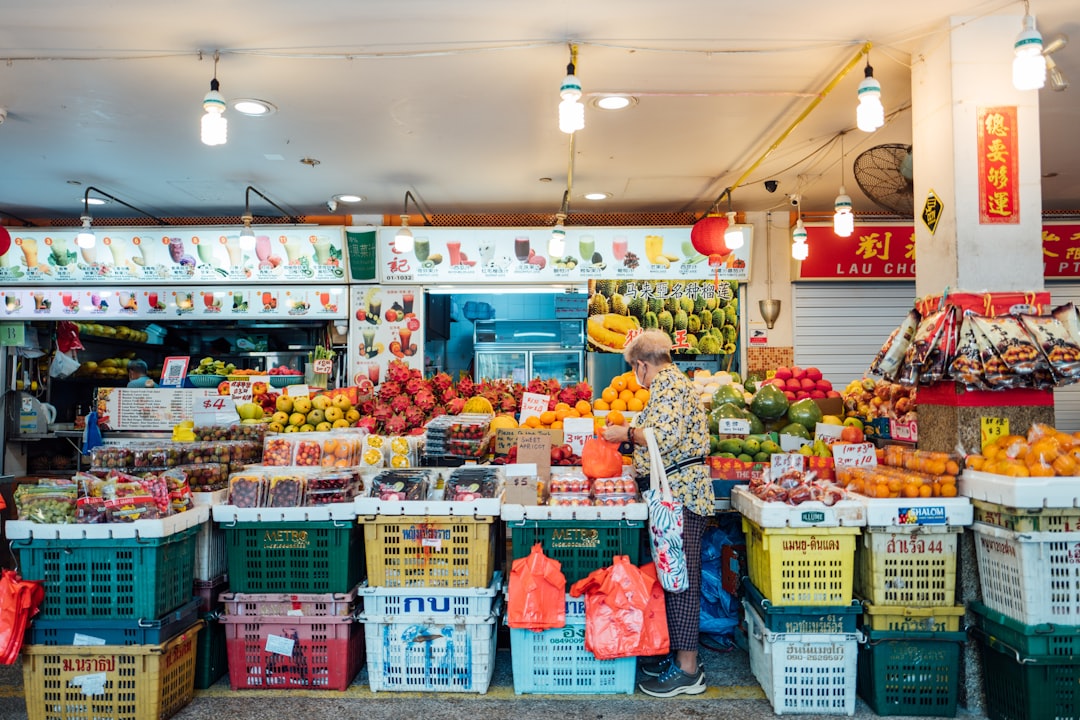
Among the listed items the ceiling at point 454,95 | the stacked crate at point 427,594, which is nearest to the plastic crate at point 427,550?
the stacked crate at point 427,594

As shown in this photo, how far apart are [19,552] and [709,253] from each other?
6.67 metres

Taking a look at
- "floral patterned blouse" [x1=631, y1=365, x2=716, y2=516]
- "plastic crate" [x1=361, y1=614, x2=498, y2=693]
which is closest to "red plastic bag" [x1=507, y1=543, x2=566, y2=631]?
"plastic crate" [x1=361, y1=614, x2=498, y2=693]

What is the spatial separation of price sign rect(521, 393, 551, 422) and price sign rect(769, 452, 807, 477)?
2.30 metres

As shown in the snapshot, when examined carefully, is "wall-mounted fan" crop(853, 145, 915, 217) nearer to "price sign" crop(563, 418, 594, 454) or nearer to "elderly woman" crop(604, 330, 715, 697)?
"elderly woman" crop(604, 330, 715, 697)

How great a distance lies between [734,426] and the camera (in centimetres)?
507

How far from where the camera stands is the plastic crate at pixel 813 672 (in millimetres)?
3633

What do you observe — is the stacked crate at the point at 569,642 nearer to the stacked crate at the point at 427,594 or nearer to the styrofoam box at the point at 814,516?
the stacked crate at the point at 427,594

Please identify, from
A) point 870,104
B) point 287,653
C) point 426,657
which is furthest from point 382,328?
point 870,104

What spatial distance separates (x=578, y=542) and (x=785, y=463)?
139cm

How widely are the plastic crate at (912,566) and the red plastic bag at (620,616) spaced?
1176 mm

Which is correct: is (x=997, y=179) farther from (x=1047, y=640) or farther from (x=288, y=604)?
(x=288, y=604)

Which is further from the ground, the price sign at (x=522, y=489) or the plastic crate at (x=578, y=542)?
the price sign at (x=522, y=489)

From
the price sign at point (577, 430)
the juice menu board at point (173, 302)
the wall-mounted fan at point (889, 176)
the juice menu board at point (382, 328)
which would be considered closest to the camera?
the wall-mounted fan at point (889, 176)

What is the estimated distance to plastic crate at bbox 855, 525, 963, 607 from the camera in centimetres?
364
